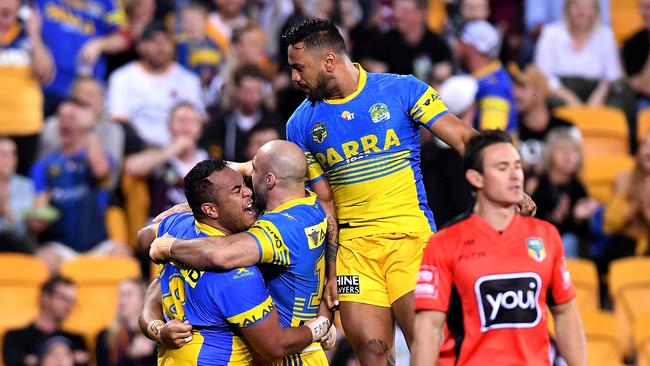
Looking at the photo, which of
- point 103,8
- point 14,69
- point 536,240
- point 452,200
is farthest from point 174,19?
point 536,240

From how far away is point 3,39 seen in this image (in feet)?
43.0

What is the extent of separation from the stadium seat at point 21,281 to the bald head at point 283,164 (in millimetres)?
5555

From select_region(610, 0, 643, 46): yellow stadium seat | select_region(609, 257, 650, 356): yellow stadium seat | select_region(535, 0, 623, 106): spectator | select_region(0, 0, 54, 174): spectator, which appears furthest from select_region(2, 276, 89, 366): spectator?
select_region(610, 0, 643, 46): yellow stadium seat

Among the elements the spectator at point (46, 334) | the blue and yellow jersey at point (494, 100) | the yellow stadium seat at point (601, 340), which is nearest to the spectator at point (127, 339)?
the spectator at point (46, 334)

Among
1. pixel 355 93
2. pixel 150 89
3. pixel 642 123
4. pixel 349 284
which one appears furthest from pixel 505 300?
pixel 642 123

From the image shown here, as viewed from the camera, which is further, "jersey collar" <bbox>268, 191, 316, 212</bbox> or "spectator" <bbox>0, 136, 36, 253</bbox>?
"spectator" <bbox>0, 136, 36, 253</bbox>

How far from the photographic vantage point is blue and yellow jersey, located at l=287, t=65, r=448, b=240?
702cm

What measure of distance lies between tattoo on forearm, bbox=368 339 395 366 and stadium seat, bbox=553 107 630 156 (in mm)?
6784

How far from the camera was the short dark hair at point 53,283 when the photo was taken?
1130 cm

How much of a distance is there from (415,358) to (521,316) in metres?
0.54

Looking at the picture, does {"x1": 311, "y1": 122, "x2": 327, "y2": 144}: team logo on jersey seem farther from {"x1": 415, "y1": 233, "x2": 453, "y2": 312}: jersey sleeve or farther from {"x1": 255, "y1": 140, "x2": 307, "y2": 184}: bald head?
{"x1": 415, "y1": 233, "x2": 453, "y2": 312}: jersey sleeve

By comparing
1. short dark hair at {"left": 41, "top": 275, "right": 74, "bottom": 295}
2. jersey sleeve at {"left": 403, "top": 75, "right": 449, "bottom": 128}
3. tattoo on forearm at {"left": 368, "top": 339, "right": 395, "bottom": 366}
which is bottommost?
short dark hair at {"left": 41, "top": 275, "right": 74, "bottom": 295}

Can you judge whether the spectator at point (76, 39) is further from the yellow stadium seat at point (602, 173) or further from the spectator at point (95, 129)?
the yellow stadium seat at point (602, 173)

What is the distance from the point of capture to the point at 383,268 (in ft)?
23.1
